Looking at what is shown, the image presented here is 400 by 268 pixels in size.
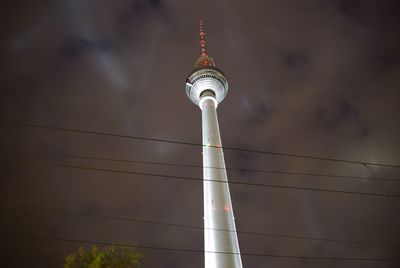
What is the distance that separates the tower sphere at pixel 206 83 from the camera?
71312mm

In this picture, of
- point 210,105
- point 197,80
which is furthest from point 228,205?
point 197,80

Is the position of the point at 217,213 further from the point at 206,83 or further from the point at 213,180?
the point at 206,83

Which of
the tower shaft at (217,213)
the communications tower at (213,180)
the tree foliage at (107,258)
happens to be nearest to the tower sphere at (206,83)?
the communications tower at (213,180)

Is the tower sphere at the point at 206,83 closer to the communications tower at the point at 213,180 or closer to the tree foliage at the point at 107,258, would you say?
the communications tower at the point at 213,180

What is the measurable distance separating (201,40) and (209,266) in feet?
188

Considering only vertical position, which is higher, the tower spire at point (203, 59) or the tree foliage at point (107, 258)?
the tower spire at point (203, 59)

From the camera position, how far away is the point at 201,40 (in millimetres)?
85188

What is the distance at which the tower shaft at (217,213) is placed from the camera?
4438cm

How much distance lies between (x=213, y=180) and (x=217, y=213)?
6.15 m

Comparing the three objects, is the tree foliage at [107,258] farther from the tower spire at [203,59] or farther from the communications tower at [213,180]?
the tower spire at [203,59]

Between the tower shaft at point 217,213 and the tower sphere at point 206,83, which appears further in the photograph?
the tower sphere at point 206,83

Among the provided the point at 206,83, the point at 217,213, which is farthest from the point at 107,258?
the point at 206,83

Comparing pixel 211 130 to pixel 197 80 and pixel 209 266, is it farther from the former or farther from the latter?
pixel 209 266

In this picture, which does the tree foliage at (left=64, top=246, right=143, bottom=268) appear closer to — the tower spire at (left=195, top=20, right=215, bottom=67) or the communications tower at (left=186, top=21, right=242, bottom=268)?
the communications tower at (left=186, top=21, right=242, bottom=268)
